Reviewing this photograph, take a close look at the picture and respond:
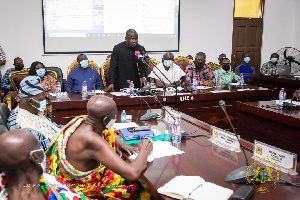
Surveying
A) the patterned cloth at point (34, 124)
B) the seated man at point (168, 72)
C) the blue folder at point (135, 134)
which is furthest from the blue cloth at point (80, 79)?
the blue folder at point (135, 134)

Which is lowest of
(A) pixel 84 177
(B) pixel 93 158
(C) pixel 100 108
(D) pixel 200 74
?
(A) pixel 84 177

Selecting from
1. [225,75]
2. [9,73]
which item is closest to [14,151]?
[225,75]

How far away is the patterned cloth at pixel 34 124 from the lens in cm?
196

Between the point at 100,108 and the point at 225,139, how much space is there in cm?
78

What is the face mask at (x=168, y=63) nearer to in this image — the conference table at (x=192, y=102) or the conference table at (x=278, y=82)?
the conference table at (x=192, y=102)

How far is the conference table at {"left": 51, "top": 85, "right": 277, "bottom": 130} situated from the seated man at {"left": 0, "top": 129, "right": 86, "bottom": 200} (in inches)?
93.2

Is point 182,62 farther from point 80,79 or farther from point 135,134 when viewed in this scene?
point 135,134

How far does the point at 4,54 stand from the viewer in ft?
19.4

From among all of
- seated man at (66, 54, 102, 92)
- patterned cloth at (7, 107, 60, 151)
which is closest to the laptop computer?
seated man at (66, 54, 102, 92)

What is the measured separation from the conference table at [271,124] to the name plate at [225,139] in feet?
3.47

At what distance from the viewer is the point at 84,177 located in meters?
1.62

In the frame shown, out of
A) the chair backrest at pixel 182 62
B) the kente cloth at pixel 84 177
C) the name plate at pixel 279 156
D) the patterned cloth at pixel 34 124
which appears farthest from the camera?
the chair backrest at pixel 182 62

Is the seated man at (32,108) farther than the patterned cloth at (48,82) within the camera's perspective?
No

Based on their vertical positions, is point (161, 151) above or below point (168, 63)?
below
